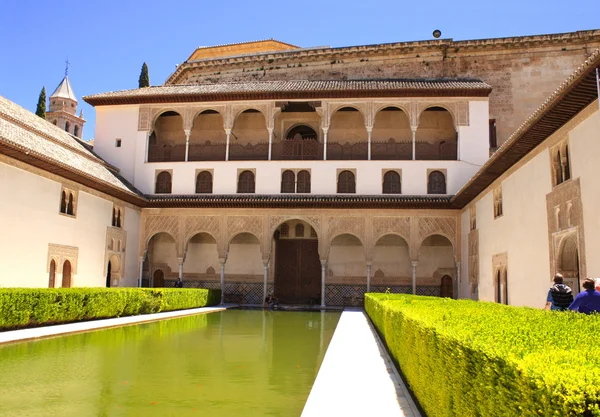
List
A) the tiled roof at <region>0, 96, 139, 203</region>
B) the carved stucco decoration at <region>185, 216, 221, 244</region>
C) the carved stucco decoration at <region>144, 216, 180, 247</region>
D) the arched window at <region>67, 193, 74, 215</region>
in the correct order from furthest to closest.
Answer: the carved stucco decoration at <region>144, 216, 180, 247</region>
the carved stucco decoration at <region>185, 216, 221, 244</region>
the arched window at <region>67, 193, 74, 215</region>
the tiled roof at <region>0, 96, 139, 203</region>

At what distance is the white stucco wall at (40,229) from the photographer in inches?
632

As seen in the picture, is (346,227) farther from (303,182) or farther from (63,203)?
(63,203)

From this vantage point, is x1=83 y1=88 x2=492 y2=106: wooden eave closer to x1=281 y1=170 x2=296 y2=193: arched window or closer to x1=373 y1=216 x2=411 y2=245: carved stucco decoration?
x1=281 y1=170 x2=296 y2=193: arched window

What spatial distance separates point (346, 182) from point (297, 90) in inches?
177

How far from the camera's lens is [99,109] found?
26.5m

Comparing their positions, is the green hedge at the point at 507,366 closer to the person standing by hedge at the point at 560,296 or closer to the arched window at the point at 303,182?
the person standing by hedge at the point at 560,296

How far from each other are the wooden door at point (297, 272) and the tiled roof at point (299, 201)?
2.92m

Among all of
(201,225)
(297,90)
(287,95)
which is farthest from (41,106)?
(297,90)

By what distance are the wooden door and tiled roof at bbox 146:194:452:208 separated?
2.92 meters

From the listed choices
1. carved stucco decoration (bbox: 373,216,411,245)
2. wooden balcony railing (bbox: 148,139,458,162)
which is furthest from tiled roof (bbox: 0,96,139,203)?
carved stucco decoration (bbox: 373,216,411,245)

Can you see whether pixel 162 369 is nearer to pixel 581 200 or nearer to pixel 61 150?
pixel 581 200

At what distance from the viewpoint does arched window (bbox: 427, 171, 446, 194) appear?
76.8 ft

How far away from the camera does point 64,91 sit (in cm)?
5962

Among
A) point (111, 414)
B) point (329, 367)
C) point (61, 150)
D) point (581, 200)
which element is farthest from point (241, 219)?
point (111, 414)
